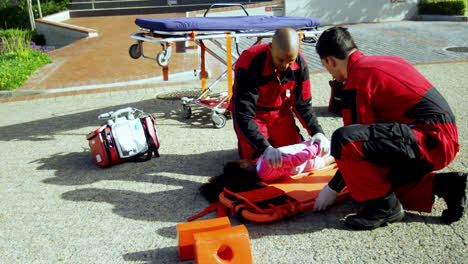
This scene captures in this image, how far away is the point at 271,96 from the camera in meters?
3.76

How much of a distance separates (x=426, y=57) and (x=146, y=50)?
699 cm

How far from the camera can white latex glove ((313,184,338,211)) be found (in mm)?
3020

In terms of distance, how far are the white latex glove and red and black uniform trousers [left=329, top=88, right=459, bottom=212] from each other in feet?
0.99

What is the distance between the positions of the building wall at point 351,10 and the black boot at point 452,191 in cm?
1339

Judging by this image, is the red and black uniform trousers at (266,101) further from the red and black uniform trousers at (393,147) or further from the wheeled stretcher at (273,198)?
the red and black uniform trousers at (393,147)

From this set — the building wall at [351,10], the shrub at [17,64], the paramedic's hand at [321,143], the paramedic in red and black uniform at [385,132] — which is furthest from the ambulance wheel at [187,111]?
the building wall at [351,10]

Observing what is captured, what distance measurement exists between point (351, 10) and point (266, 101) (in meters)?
13.4

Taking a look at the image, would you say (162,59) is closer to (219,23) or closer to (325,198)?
(219,23)

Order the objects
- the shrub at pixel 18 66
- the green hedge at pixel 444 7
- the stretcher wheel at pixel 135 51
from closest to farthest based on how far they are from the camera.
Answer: the stretcher wheel at pixel 135 51 < the shrub at pixel 18 66 < the green hedge at pixel 444 7

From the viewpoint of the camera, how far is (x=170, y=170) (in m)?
4.13

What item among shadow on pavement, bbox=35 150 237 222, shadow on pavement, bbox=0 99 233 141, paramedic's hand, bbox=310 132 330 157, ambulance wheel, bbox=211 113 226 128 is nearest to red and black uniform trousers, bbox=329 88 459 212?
paramedic's hand, bbox=310 132 330 157

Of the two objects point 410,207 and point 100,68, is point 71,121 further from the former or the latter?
point 410,207

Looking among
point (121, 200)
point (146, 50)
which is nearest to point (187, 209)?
point (121, 200)

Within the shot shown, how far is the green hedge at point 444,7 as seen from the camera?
50.2ft
